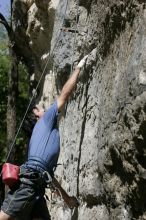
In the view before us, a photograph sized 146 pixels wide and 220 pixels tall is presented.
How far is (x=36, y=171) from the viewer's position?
243 inches

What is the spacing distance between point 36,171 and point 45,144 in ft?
1.12

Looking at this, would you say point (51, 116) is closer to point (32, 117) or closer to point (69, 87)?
point (69, 87)

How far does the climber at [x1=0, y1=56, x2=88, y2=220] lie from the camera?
244 inches

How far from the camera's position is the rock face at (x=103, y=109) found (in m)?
5.08

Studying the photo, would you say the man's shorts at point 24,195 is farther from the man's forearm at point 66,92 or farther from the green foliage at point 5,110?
the green foliage at point 5,110

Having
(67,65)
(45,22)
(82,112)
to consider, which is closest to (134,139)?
(82,112)

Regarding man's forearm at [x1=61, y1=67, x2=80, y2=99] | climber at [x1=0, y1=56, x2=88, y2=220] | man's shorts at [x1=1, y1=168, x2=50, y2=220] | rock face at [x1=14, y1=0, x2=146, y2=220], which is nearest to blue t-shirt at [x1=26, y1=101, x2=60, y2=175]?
climber at [x1=0, y1=56, x2=88, y2=220]

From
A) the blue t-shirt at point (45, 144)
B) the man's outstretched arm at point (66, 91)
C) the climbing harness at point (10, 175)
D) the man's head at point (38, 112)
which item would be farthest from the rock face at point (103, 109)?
the climbing harness at point (10, 175)

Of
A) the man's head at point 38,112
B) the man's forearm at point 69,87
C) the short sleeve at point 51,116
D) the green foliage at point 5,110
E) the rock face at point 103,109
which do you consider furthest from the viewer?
the green foliage at point 5,110

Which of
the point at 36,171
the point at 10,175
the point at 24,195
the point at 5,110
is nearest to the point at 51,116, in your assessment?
the point at 36,171

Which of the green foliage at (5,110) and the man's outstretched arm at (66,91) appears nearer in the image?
the man's outstretched arm at (66,91)

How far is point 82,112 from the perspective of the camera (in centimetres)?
725

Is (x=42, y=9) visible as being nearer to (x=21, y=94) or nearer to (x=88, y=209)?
(x=88, y=209)

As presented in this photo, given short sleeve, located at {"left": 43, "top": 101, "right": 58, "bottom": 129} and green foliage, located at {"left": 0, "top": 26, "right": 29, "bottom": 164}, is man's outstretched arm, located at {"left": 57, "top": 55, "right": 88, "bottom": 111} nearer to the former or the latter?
short sleeve, located at {"left": 43, "top": 101, "right": 58, "bottom": 129}
